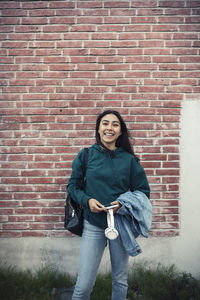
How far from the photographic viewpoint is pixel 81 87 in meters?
2.73

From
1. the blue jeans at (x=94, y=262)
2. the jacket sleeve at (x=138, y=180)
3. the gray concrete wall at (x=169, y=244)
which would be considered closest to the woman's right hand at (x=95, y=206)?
the blue jeans at (x=94, y=262)

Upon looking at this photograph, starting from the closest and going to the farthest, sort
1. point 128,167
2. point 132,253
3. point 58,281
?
point 132,253, point 128,167, point 58,281

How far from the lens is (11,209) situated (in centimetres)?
276

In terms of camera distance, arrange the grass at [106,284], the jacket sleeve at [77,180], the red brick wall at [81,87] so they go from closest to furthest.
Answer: the jacket sleeve at [77,180]
the grass at [106,284]
the red brick wall at [81,87]

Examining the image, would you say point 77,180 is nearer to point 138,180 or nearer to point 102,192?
point 102,192

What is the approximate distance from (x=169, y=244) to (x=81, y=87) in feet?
7.57

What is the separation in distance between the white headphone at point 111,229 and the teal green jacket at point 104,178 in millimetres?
133

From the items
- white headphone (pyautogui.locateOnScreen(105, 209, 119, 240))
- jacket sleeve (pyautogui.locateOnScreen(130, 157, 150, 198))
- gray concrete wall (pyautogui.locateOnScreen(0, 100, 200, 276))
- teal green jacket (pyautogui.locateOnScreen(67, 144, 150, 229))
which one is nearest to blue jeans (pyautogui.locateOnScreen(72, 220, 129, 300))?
teal green jacket (pyautogui.locateOnScreen(67, 144, 150, 229))

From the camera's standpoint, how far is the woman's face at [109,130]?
1947 millimetres

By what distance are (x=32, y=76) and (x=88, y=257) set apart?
2187 mm

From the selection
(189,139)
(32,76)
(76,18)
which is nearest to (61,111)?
(32,76)

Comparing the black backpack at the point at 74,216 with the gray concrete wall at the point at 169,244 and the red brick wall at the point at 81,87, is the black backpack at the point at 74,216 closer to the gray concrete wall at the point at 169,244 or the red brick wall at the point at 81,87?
the red brick wall at the point at 81,87

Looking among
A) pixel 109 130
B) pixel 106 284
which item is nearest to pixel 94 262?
pixel 106 284

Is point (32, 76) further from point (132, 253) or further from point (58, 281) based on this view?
point (58, 281)
